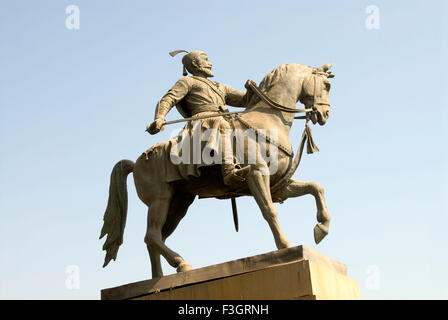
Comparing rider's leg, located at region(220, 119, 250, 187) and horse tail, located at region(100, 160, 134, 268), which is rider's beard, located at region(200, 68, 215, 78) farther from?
horse tail, located at region(100, 160, 134, 268)

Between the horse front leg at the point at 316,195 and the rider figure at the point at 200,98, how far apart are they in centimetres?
76

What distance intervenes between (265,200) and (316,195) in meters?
0.85

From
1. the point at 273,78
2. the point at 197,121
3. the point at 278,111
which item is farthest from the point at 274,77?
the point at 197,121

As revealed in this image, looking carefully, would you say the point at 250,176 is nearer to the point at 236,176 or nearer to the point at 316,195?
the point at 236,176

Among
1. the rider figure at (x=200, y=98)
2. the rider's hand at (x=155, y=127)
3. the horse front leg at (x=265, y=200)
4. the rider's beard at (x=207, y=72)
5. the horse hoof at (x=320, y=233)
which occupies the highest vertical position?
the rider's beard at (x=207, y=72)

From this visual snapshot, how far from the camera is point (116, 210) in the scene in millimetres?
11086

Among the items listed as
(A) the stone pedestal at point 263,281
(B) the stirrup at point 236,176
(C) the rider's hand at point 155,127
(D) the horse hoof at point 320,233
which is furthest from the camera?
(C) the rider's hand at point 155,127

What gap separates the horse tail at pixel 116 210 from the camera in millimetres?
10945

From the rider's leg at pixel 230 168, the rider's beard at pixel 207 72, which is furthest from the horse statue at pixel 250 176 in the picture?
the rider's beard at pixel 207 72

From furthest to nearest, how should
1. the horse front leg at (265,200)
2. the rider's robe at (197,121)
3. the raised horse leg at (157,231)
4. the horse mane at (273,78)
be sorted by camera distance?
the horse mane at (273,78) → the raised horse leg at (157,231) → the rider's robe at (197,121) → the horse front leg at (265,200)

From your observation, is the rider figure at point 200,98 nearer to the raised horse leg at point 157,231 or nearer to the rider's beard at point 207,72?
the rider's beard at point 207,72
